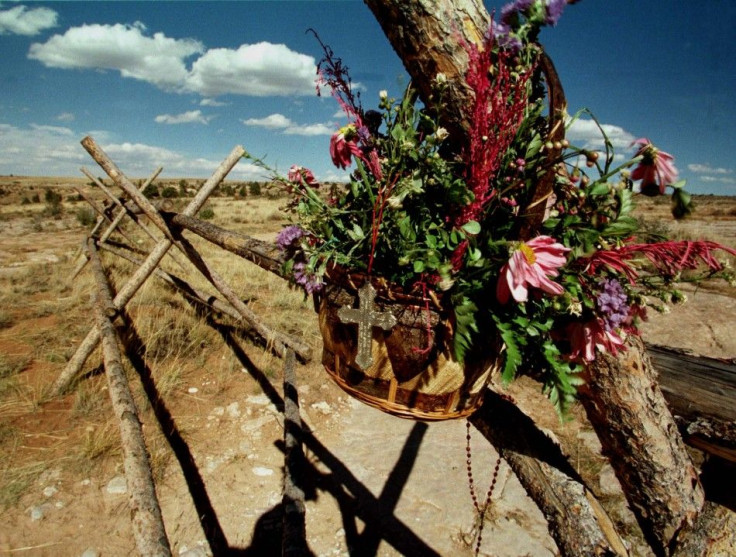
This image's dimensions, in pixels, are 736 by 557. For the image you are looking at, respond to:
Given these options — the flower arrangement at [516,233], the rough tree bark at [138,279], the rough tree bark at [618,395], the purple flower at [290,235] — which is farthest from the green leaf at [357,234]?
the rough tree bark at [138,279]

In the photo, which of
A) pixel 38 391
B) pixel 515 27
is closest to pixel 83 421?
pixel 38 391

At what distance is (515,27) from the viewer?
98cm

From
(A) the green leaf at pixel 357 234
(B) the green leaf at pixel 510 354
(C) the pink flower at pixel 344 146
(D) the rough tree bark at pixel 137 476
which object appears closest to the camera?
(B) the green leaf at pixel 510 354

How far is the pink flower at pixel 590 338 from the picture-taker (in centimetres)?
102

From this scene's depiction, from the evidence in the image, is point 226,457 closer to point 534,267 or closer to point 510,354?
point 510,354

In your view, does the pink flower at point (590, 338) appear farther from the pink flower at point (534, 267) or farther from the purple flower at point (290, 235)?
the purple flower at point (290, 235)

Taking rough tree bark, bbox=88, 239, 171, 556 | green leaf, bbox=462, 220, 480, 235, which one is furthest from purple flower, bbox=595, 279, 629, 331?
rough tree bark, bbox=88, 239, 171, 556

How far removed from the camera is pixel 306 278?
1.19 meters

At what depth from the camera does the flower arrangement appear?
36.5 inches

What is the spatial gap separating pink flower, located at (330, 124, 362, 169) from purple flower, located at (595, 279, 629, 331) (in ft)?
2.39

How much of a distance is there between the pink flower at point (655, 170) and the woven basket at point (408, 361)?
1.72 ft

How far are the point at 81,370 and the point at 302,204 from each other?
4.19m

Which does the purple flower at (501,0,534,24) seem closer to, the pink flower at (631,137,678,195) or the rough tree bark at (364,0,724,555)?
the rough tree bark at (364,0,724,555)

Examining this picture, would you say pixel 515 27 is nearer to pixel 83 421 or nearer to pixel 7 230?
pixel 83 421
